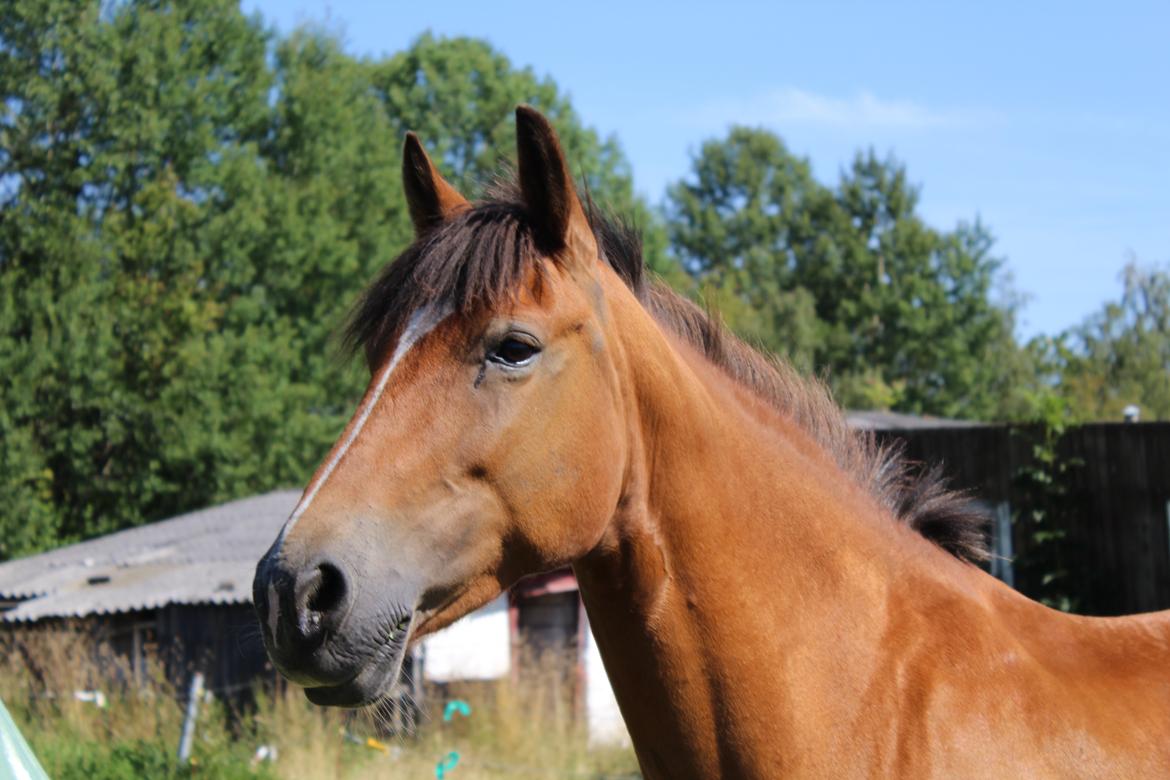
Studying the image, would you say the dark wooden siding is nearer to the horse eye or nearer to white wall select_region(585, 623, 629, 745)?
white wall select_region(585, 623, 629, 745)

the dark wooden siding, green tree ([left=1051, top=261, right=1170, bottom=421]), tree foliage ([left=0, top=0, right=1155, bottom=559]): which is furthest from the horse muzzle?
green tree ([left=1051, top=261, right=1170, bottom=421])

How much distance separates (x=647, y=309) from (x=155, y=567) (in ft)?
65.1

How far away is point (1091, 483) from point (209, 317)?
21.3 metres

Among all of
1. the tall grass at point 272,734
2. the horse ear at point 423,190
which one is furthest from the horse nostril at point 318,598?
the tall grass at point 272,734

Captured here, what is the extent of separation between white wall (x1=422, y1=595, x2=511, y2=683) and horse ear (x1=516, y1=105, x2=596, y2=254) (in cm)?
1470

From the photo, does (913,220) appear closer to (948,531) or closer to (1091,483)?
(1091,483)

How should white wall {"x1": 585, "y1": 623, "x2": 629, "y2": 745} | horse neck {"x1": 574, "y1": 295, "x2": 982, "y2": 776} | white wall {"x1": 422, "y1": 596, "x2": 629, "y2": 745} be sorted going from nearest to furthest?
horse neck {"x1": 574, "y1": 295, "x2": 982, "y2": 776} < white wall {"x1": 585, "y1": 623, "x2": 629, "y2": 745} < white wall {"x1": 422, "y1": 596, "x2": 629, "y2": 745}

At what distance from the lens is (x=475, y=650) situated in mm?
18266

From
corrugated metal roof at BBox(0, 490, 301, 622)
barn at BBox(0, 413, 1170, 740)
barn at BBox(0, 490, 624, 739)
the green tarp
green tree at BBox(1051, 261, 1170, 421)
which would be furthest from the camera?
green tree at BBox(1051, 261, 1170, 421)

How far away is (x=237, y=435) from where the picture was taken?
93.9 feet

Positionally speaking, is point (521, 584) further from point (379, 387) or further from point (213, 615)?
point (379, 387)

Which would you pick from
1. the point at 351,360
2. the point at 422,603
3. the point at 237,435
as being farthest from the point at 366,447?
the point at 237,435

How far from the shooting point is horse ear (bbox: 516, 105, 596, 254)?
2.45 meters

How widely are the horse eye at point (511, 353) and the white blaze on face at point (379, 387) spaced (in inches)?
5.3
